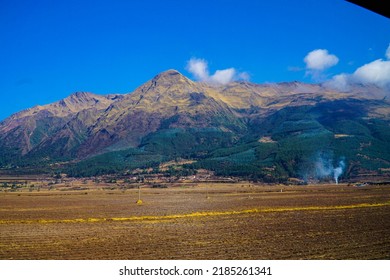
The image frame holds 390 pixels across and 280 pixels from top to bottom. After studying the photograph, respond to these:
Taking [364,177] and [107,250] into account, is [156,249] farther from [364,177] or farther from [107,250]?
[364,177]

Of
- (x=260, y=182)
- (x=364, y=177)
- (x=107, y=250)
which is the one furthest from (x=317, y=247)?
(x=364, y=177)

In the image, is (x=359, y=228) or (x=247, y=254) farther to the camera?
(x=359, y=228)

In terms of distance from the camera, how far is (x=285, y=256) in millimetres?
18906

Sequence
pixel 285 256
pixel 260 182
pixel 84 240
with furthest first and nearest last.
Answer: pixel 260 182 → pixel 84 240 → pixel 285 256

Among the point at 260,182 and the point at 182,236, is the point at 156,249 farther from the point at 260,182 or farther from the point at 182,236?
the point at 260,182

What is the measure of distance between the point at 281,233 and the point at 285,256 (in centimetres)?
964

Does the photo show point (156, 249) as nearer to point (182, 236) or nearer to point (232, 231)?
point (182, 236)

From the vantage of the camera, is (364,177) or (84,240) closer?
(84,240)

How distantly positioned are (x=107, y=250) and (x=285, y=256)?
394 inches

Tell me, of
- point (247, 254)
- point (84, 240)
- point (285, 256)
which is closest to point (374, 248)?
point (285, 256)

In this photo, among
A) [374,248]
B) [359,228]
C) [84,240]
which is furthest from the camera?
[359,228]

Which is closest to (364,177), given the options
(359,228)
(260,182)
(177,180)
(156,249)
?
(260,182)
